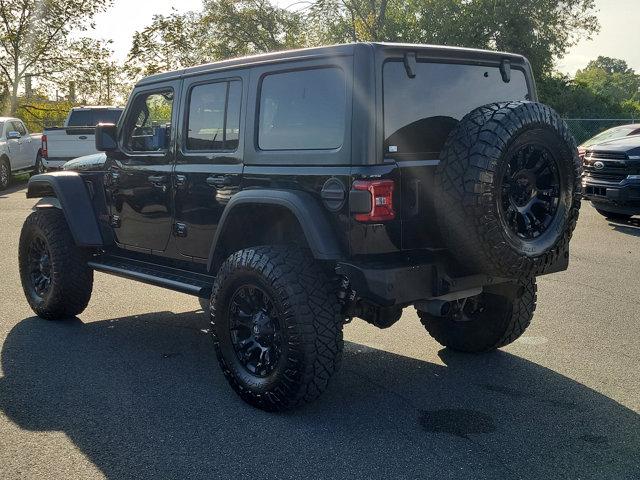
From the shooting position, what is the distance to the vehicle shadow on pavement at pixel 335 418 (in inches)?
138

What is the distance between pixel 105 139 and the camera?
5707 millimetres

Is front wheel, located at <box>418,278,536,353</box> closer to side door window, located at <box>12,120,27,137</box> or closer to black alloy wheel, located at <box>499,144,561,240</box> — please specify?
black alloy wheel, located at <box>499,144,561,240</box>

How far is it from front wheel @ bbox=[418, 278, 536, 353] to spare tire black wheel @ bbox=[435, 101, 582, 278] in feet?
2.62

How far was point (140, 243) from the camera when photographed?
5.66 meters

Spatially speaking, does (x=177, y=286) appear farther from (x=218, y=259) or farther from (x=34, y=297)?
(x=34, y=297)

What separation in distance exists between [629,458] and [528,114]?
5.83ft

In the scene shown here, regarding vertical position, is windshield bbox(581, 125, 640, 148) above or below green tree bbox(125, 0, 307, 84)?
below

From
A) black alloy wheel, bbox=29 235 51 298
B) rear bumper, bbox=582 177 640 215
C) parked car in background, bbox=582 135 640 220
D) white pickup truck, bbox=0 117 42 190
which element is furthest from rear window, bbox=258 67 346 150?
white pickup truck, bbox=0 117 42 190

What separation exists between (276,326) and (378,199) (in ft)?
3.15

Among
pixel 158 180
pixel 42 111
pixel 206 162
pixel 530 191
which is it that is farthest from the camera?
pixel 42 111

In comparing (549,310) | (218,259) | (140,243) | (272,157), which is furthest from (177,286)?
(549,310)

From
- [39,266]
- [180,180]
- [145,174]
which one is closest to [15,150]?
[39,266]

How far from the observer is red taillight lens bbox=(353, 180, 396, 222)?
3816mm

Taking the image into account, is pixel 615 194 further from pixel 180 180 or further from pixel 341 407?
pixel 341 407
